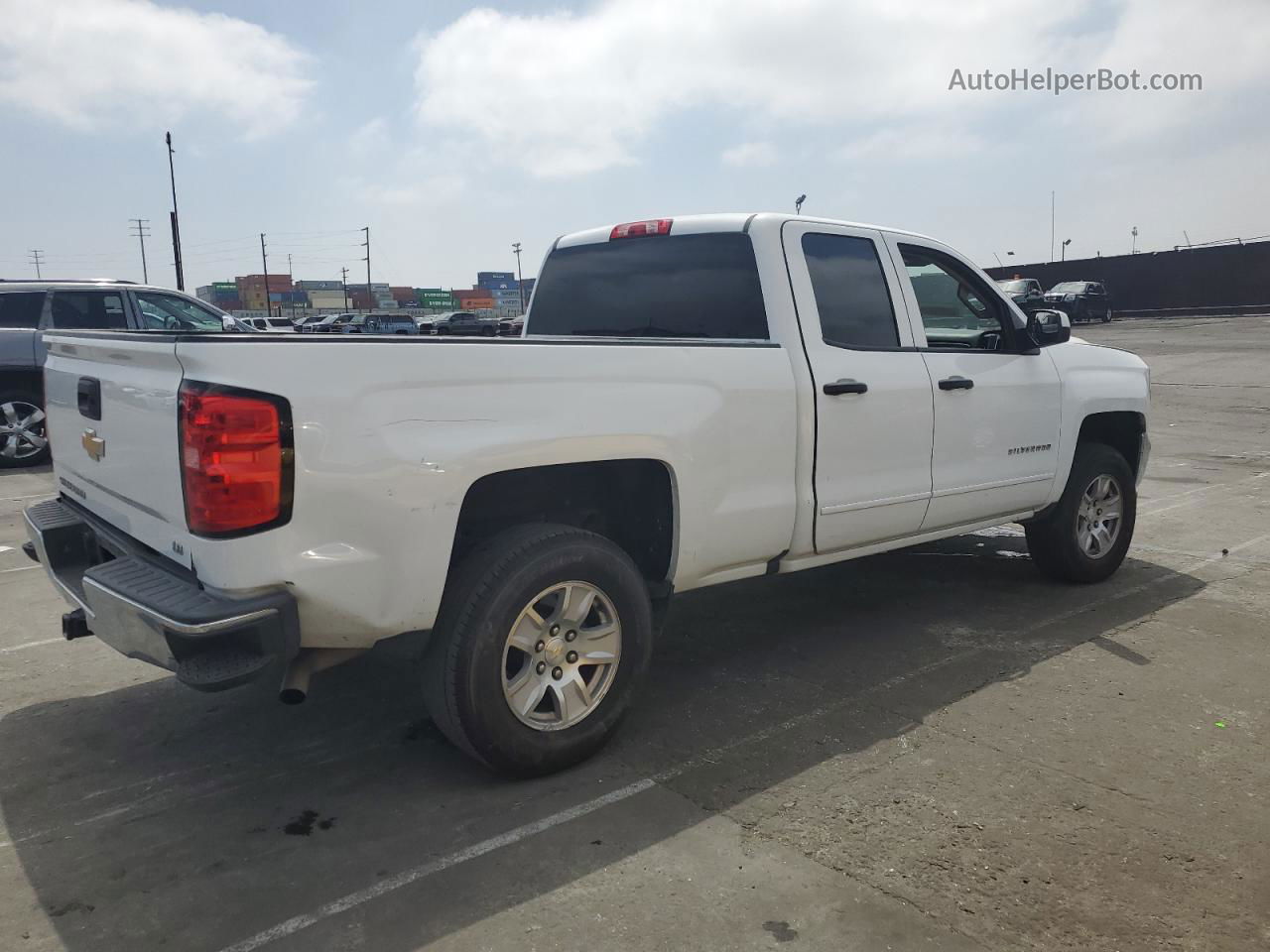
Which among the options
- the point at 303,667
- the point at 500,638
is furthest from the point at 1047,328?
the point at 303,667

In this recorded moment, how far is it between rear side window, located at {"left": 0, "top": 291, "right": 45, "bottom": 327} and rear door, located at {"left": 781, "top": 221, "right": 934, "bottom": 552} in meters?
9.47

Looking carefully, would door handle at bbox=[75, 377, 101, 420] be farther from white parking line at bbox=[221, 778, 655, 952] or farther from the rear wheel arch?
white parking line at bbox=[221, 778, 655, 952]

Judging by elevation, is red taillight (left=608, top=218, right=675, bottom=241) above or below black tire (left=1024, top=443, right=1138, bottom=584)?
above

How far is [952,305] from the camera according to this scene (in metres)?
5.15

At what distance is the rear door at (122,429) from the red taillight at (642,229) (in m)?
2.37

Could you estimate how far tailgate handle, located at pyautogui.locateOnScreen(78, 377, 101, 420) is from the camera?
3395 mm

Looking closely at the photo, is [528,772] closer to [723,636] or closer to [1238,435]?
[723,636]

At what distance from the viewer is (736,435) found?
3846 mm

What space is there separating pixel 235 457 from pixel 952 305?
3.74m

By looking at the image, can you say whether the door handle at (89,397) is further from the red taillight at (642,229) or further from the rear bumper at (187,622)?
the red taillight at (642,229)

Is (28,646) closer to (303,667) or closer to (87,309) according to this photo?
(303,667)

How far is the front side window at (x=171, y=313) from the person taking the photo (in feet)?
35.5

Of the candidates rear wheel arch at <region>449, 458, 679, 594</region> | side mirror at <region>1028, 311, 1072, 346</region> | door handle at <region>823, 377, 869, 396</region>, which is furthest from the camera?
side mirror at <region>1028, 311, 1072, 346</region>

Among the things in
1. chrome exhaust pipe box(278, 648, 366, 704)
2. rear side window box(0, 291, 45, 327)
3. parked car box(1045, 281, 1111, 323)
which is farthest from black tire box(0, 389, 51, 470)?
parked car box(1045, 281, 1111, 323)
